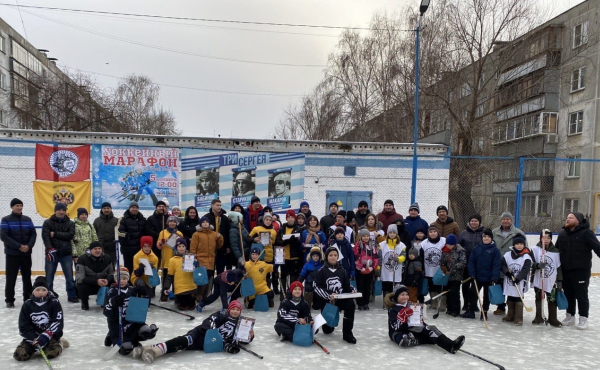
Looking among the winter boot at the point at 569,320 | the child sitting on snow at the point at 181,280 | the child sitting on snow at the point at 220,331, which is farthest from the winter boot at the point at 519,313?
the child sitting on snow at the point at 181,280

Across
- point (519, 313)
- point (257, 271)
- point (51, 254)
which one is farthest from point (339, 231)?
point (51, 254)

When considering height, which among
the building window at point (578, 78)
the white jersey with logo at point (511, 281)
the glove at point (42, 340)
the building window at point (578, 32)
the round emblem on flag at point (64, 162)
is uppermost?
the building window at point (578, 32)

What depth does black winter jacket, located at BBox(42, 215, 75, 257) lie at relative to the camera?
7203mm

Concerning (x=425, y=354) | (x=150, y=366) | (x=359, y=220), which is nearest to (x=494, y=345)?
(x=425, y=354)

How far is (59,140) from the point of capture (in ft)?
42.6

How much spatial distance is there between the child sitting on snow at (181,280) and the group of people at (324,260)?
2 cm

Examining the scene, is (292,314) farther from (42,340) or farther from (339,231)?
(42,340)

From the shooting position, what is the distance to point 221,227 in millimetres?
8031

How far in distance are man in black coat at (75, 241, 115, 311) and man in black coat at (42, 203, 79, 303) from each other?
2.22ft

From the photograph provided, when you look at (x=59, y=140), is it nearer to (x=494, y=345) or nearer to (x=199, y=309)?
(x=199, y=309)

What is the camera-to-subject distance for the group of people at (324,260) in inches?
258

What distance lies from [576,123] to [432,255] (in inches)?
964

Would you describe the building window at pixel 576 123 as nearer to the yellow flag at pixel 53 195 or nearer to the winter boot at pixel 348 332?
the winter boot at pixel 348 332

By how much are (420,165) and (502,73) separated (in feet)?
26.9
